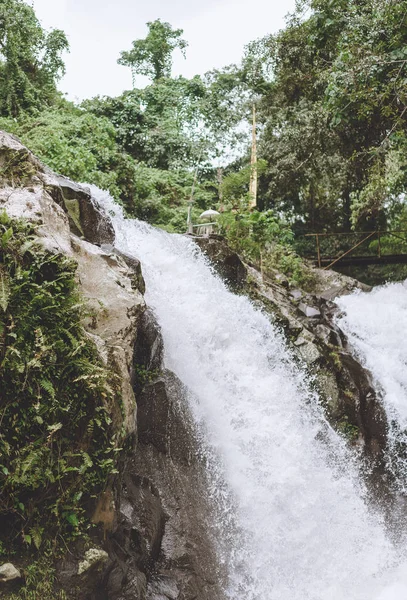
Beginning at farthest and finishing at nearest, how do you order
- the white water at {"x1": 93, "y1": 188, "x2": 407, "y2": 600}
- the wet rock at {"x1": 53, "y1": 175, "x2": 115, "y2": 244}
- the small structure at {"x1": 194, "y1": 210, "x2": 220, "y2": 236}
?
the small structure at {"x1": 194, "y1": 210, "x2": 220, "y2": 236}, the wet rock at {"x1": 53, "y1": 175, "x2": 115, "y2": 244}, the white water at {"x1": 93, "y1": 188, "x2": 407, "y2": 600}

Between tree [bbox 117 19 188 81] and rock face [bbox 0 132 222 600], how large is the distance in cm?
2407

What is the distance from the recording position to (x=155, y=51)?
26.9m

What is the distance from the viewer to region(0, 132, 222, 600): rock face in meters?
3.93

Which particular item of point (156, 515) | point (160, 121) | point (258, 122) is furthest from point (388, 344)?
Answer: point (258, 122)

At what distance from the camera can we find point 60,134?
1231cm

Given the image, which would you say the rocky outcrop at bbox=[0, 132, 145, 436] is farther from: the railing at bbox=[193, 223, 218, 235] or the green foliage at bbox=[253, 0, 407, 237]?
the railing at bbox=[193, 223, 218, 235]

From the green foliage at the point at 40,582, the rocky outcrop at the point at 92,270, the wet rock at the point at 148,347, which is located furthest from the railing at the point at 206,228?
the green foliage at the point at 40,582

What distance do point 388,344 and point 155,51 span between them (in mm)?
22116

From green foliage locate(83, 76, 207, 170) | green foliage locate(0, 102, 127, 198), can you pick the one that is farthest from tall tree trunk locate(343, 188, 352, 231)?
green foliage locate(0, 102, 127, 198)

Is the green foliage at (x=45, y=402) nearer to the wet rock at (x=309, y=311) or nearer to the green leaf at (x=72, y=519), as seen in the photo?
the green leaf at (x=72, y=519)

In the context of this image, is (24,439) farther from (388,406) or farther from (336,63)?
(336,63)

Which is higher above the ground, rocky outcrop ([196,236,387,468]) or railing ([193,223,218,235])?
railing ([193,223,218,235])

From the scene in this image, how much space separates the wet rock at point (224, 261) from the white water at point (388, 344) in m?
2.85

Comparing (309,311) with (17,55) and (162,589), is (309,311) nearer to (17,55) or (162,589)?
(162,589)
